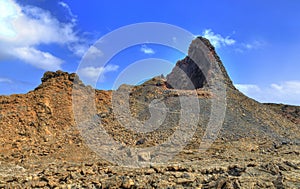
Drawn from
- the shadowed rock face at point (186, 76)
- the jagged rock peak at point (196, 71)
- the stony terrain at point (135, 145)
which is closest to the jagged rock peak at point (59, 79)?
the stony terrain at point (135, 145)

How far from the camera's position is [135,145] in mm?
18969

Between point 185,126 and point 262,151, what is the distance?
199 inches

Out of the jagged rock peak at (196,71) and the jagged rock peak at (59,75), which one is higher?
the jagged rock peak at (196,71)

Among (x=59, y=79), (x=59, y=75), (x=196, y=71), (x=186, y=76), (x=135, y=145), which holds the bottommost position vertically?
(x=135, y=145)

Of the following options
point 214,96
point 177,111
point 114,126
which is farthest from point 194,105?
point 114,126

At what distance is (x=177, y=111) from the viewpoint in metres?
23.4

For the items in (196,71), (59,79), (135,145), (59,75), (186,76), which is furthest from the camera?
(186,76)

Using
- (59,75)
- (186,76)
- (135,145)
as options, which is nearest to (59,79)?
(59,75)

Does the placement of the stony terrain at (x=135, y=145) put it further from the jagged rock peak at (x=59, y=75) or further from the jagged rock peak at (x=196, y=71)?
the jagged rock peak at (x=196, y=71)

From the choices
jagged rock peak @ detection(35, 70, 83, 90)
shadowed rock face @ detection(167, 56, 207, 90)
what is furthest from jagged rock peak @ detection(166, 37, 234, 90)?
jagged rock peak @ detection(35, 70, 83, 90)

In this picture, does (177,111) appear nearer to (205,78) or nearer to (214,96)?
(214,96)

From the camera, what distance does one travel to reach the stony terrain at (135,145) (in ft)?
35.2

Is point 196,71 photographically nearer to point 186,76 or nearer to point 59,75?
point 186,76

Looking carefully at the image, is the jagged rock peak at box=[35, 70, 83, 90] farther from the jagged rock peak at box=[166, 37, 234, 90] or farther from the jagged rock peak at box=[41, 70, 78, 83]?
the jagged rock peak at box=[166, 37, 234, 90]
